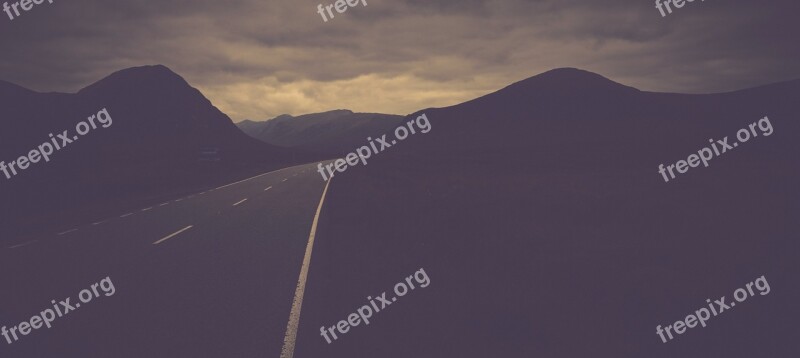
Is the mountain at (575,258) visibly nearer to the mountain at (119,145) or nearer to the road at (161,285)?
the road at (161,285)

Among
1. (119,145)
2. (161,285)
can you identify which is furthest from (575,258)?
(119,145)

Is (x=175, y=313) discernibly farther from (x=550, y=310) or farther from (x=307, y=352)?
(x=550, y=310)

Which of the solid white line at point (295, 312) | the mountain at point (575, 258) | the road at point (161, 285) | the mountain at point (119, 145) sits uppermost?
the mountain at point (119, 145)

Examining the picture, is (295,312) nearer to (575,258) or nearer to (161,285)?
(161,285)

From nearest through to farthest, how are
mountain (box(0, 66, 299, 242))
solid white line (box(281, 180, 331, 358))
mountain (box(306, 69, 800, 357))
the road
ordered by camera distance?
solid white line (box(281, 180, 331, 358)), the road, mountain (box(306, 69, 800, 357)), mountain (box(0, 66, 299, 242))

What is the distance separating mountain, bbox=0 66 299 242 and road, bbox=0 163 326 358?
531cm

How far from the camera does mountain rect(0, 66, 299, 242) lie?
824 inches

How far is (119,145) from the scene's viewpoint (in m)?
99.4

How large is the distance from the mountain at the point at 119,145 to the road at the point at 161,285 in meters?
5.31

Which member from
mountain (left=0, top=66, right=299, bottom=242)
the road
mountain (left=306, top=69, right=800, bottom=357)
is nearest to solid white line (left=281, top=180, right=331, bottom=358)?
the road

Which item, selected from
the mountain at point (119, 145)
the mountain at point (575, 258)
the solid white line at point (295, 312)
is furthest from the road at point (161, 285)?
the mountain at point (119, 145)

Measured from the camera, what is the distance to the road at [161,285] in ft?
15.5

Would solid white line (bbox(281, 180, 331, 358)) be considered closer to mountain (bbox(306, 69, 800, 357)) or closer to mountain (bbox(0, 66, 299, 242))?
mountain (bbox(306, 69, 800, 357))

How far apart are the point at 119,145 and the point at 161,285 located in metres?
109
